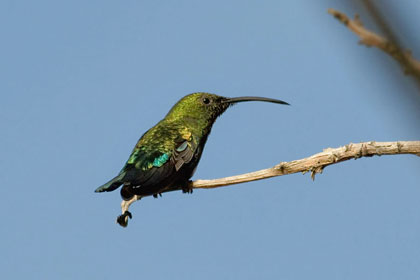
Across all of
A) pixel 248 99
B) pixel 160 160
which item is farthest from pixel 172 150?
pixel 248 99

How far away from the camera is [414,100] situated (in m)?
0.84

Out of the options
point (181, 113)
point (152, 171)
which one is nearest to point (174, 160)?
point (152, 171)

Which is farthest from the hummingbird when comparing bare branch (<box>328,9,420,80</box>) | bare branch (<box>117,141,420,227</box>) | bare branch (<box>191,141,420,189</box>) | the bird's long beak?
bare branch (<box>328,9,420,80</box>)

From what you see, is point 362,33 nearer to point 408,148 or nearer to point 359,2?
point 359,2

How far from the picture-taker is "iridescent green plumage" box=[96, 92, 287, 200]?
755 centimetres

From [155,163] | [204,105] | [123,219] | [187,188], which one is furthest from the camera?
[204,105]

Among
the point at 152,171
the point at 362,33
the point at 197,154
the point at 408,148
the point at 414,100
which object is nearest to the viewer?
the point at 414,100

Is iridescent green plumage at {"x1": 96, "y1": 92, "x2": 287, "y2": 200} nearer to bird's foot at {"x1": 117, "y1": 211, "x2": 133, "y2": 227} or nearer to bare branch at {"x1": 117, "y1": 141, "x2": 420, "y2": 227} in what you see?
bird's foot at {"x1": 117, "y1": 211, "x2": 133, "y2": 227}

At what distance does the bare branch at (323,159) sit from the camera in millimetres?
4985

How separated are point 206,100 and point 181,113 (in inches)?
18.2

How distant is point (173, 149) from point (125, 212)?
1887mm

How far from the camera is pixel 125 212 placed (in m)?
6.91

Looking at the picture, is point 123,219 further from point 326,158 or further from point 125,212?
point 326,158

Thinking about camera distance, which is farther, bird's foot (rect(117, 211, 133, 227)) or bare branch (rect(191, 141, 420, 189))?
bird's foot (rect(117, 211, 133, 227))
